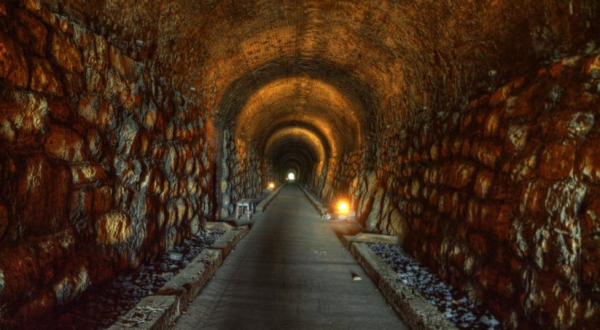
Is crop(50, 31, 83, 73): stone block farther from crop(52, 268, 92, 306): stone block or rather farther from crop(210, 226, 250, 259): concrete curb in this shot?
crop(210, 226, 250, 259): concrete curb

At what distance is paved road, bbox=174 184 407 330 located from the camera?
3.46m

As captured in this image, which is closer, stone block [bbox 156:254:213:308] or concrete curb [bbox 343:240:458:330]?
concrete curb [bbox 343:240:458:330]

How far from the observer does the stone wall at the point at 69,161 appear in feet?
8.38

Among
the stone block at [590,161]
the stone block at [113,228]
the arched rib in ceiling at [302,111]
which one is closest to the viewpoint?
the stone block at [590,161]

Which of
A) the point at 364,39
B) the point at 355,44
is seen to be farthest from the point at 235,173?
the point at 364,39

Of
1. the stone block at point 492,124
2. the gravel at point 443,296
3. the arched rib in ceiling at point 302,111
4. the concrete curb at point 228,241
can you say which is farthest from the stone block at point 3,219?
the arched rib in ceiling at point 302,111

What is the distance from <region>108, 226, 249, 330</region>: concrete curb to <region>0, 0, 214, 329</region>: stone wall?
2.28ft

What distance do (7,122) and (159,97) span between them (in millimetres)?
2789

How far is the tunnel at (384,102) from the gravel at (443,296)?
0.16m

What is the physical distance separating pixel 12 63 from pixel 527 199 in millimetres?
4388

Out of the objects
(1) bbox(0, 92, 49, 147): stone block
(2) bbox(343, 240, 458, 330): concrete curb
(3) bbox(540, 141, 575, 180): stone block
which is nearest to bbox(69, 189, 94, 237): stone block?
(1) bbox(0, 92, 49, 147): stone block

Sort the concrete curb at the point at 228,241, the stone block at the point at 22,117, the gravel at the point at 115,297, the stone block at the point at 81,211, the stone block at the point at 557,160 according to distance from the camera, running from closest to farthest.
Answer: the stone block at the point at 22,117 → the stone block at the point at 557,160 → the gravel at the point at 115,297 → the stone block at the point at 81,211 → the concrete curb at the point at 228,241

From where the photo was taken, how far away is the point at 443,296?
4.09 m

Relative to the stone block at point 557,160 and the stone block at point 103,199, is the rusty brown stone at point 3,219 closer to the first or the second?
the stone block at point 103,199
